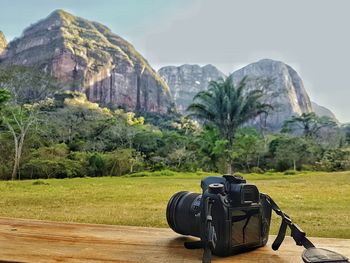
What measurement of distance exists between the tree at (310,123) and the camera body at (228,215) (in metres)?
23.8

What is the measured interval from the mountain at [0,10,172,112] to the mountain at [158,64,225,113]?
14359 mm

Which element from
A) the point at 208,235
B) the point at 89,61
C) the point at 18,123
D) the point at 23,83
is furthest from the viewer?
the point at 89,61

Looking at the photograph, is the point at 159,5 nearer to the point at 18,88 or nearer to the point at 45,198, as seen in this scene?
the point at 45,198

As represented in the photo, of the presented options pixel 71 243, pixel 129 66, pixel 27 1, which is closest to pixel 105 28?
pixel 129 66

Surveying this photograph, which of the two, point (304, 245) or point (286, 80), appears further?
point (286, 80)

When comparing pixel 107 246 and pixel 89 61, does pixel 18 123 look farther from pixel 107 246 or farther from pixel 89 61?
pixel 89 61

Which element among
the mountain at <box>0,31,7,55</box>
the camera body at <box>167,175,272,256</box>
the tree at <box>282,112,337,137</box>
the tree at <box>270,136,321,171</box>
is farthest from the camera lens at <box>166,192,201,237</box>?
the mountain at <box>0,31,7,55</box>

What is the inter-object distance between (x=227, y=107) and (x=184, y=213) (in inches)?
418

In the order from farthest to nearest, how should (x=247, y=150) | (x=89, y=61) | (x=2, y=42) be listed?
(x=2, y=42), (x=89, y=61), (x=247, y=150)

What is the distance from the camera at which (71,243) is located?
0.72 metres

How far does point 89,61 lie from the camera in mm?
38125

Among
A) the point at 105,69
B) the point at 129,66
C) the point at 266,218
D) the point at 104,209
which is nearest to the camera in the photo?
the point at 266,218

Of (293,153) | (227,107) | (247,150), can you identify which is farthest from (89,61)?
(227,107)

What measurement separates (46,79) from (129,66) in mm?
28252
